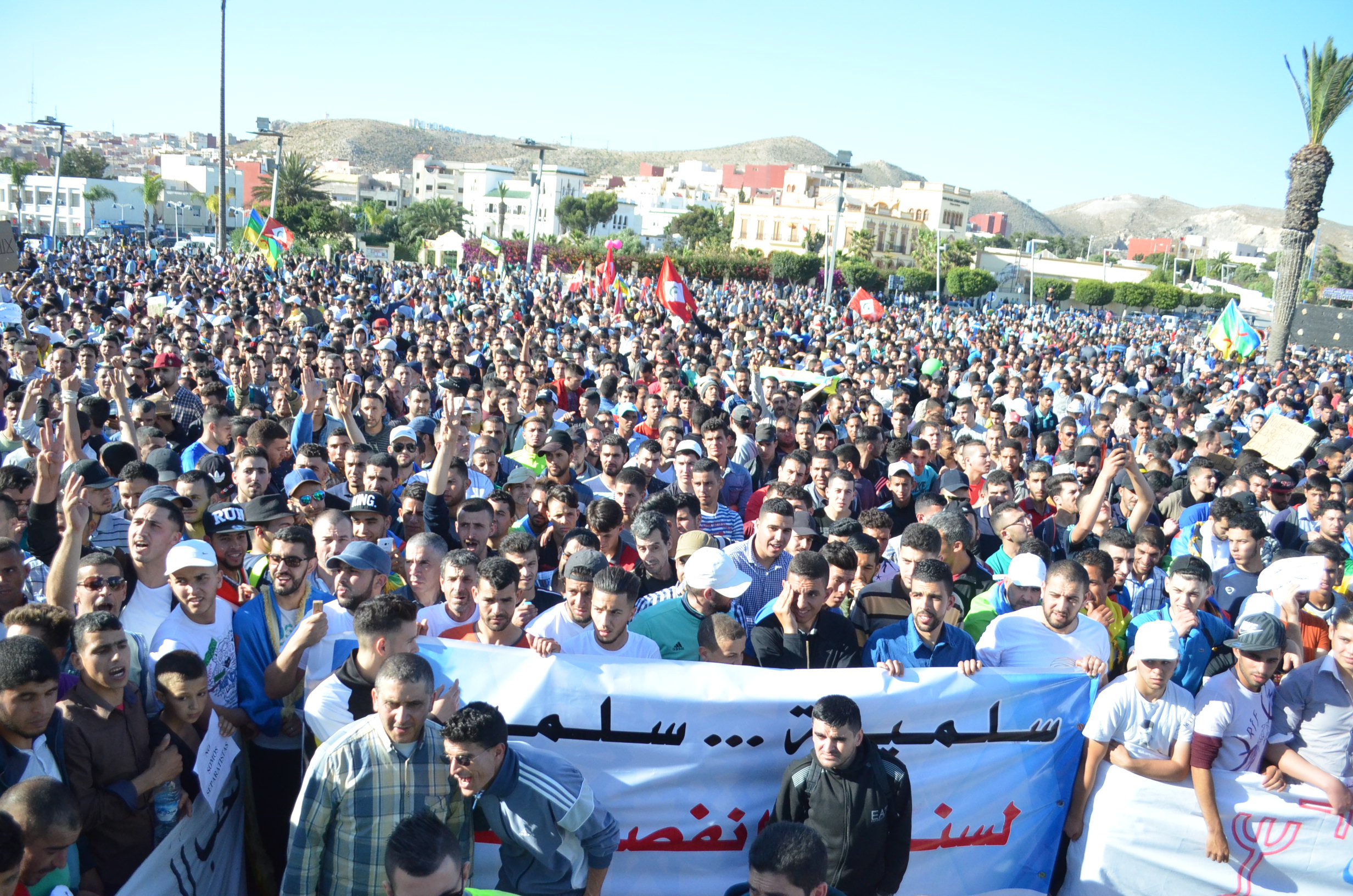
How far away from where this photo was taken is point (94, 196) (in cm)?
9150

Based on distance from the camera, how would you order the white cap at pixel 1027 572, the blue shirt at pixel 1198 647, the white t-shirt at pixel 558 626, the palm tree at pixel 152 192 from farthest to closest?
1. the palm tree at pixel 152 192
2. the white cap at pixel 1027 572
3. the blue shirt at pixel 1198 647
4. the white t-shirt at pixel 558 626

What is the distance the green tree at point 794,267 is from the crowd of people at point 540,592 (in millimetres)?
53868

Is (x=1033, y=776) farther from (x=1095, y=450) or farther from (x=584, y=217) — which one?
(x=584, y=217)

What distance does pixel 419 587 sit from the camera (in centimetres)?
491

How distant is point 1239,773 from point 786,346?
55.5 feet

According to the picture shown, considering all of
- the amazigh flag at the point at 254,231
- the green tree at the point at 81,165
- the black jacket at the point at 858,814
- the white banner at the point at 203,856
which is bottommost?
the white banner at the point at 203,856

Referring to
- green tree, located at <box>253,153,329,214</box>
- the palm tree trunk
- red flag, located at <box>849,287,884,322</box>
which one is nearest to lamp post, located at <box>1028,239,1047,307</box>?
the palm tree trunk

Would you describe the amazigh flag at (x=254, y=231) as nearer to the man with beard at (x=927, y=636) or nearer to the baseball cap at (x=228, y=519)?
the baseball cap at (x=228, y=519)

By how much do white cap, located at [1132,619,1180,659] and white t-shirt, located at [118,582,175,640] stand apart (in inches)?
156

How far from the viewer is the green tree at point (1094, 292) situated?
67.9m

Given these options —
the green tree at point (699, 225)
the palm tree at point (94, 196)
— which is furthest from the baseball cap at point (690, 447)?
the green tree at point (699, 225)

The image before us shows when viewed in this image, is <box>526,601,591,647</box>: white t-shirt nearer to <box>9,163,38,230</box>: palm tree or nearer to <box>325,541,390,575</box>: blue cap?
<box>325,541,390,575</box>: blue cap

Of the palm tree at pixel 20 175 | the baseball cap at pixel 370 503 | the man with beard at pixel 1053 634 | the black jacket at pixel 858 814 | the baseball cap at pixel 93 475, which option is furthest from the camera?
the palm tree at pixel 20 175

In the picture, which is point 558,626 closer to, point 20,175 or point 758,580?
point 758,580
